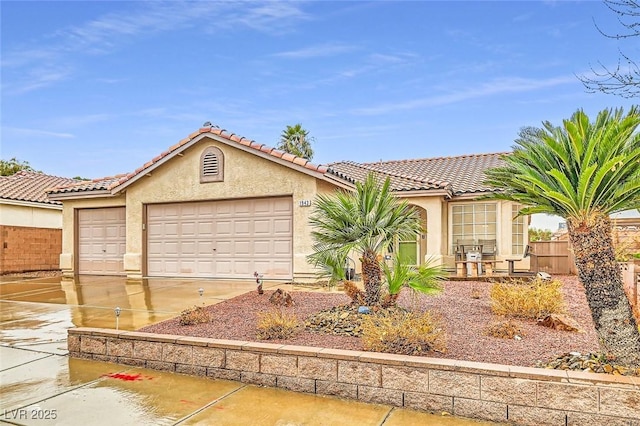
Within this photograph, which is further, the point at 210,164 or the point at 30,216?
the point at 30,216

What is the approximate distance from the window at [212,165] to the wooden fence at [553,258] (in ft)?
35.7

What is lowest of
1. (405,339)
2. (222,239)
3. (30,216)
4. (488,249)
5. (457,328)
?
(457,328)

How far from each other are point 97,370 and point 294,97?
18.8 meters

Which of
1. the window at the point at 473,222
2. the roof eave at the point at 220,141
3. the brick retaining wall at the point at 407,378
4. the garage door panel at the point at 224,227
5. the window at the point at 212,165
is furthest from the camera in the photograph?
the window at the point at 473,222

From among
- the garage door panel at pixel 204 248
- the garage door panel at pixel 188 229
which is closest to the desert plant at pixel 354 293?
the garage door panel at pixel 204 248

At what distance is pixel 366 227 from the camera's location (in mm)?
7648

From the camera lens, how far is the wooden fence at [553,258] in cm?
1530

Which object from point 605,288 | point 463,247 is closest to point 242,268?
point 463,247

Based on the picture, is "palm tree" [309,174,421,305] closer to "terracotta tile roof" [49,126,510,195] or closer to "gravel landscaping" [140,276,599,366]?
"gravel landscaping" [140,276,599,366]

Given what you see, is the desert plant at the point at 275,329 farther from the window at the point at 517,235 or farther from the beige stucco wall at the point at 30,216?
the beige stucco wall at the point at 30,216

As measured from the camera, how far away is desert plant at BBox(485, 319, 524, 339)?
653 centimetres

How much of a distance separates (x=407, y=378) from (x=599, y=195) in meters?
2.96

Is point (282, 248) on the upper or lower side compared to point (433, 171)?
lower

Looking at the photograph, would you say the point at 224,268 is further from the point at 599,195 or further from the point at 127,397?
the point at 599,195
